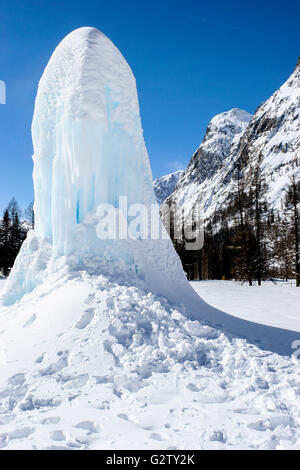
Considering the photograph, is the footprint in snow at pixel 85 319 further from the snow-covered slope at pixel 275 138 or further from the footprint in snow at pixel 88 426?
the snow-covered slope at pixel 275 138

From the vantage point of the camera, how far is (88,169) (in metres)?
5.89

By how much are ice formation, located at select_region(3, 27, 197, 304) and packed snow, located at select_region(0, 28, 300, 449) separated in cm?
3

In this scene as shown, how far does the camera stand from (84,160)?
19.1 ft

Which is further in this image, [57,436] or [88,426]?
[88,426]

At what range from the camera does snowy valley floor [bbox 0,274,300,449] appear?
2432 mm

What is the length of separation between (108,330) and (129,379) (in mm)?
895

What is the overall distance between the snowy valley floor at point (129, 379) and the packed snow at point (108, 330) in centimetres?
2

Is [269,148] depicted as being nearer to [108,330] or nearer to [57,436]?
[108,330]

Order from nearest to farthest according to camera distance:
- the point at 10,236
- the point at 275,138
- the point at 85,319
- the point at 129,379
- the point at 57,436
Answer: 1. the point at 57,436
2. the point at 129,379
3. the point at 85,319
4. the point at 10,236
5. the point at 275,138

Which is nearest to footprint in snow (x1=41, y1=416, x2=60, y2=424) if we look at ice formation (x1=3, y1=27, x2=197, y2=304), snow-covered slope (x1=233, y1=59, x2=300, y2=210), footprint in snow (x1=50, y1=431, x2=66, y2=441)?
footprint in snow (x1=50, y1=431, x2=66, y2=441)

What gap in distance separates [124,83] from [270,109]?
7268 inches

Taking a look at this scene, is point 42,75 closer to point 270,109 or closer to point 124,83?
point 124,83

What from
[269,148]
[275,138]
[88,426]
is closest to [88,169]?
[88,426]
